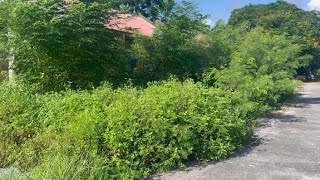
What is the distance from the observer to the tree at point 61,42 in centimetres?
644

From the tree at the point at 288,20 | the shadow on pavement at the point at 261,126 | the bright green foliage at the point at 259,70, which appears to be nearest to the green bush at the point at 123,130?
the shadow on pavement at the point at 261,126

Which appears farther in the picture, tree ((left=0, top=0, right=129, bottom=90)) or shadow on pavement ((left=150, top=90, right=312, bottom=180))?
tree ((left=0, top=0, right=129, bottom=90))

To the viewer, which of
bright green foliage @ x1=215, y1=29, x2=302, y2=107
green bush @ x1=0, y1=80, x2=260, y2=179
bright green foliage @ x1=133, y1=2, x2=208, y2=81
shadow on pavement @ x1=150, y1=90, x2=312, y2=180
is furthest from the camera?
bright green foliage @ x1=133, y1=2, x2=208, y2=81

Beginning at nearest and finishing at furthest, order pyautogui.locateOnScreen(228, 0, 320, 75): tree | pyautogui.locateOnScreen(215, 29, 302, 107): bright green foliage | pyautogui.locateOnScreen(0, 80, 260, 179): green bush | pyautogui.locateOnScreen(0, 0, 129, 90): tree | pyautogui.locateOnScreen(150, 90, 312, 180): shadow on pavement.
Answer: pyautogui.locateOnScreen(0, 80, 260, 179): green bush → pyautogui.locateOnScreen(150, 90, 312, 180): shadow on pavement → pyautogui.locateOnScreen(0, 0, 129, 90): tree → pyautogui.locateOnScreen(215, 29, 302, 107): bright green foliage → pyautogui.locateOnScreen(228, 0, 320, 75): tree

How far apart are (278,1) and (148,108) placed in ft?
133

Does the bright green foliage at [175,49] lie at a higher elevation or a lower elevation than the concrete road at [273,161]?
higher

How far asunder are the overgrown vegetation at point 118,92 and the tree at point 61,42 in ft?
0.08

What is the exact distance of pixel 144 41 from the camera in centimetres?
897

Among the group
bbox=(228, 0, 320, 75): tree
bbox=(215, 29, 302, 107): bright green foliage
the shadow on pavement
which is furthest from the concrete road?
→ bbox=(228, 0, 320, 75): tree

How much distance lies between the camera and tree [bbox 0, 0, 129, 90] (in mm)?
6441

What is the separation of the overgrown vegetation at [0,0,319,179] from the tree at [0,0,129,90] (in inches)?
0.9

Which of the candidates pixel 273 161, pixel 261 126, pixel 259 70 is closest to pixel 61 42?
pixel 273 161

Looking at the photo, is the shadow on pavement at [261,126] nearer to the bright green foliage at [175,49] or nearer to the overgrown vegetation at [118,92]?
the overgrown vegetation at [118,92]

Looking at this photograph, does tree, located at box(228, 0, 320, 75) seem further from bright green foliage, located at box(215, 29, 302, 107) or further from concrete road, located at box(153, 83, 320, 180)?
concrete road, located at box(153, 83, 320, 180)
